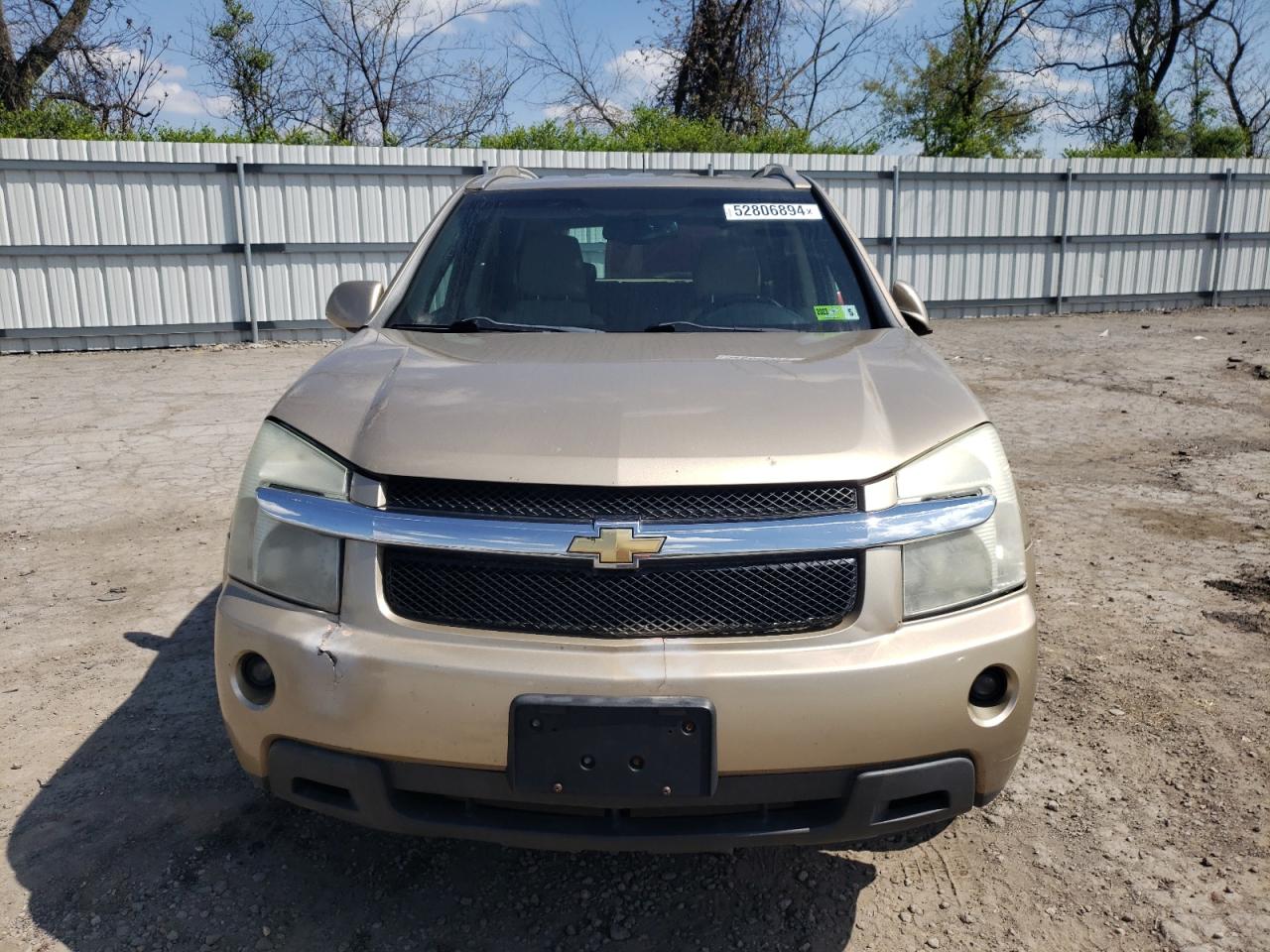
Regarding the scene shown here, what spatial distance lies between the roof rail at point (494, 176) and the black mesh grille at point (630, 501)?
77.0 inches

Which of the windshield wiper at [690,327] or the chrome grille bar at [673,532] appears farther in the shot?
the windshield wiper at [690,327]

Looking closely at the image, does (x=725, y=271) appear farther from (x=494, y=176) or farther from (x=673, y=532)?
(x=673, y=532)

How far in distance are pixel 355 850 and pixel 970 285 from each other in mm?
15567

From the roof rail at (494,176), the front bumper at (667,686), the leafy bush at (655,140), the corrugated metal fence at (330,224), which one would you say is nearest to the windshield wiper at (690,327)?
the roof rail at (494,176)

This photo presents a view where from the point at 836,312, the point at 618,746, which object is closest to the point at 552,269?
A: the point at 836,312

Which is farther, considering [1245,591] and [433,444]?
[1245,591]

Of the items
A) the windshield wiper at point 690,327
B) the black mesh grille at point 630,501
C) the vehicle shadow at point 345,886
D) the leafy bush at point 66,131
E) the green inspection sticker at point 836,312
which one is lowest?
the vehicle shadow at point 345,886

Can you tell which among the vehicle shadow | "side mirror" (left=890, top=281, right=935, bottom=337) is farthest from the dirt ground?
"side mirror" (left=890, top=281, right=935, bottom=337)

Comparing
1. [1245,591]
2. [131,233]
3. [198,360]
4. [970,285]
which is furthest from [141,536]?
[970,285]

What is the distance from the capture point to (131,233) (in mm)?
12414

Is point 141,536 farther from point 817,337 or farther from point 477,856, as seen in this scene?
point 817,337

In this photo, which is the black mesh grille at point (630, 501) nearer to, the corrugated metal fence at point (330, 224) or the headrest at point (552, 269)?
the headrest at point (552, 269)

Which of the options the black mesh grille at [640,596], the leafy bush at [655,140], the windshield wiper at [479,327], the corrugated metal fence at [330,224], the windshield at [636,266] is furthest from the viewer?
the leafy bush at [655,140]

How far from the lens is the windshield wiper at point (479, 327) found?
2982mm
